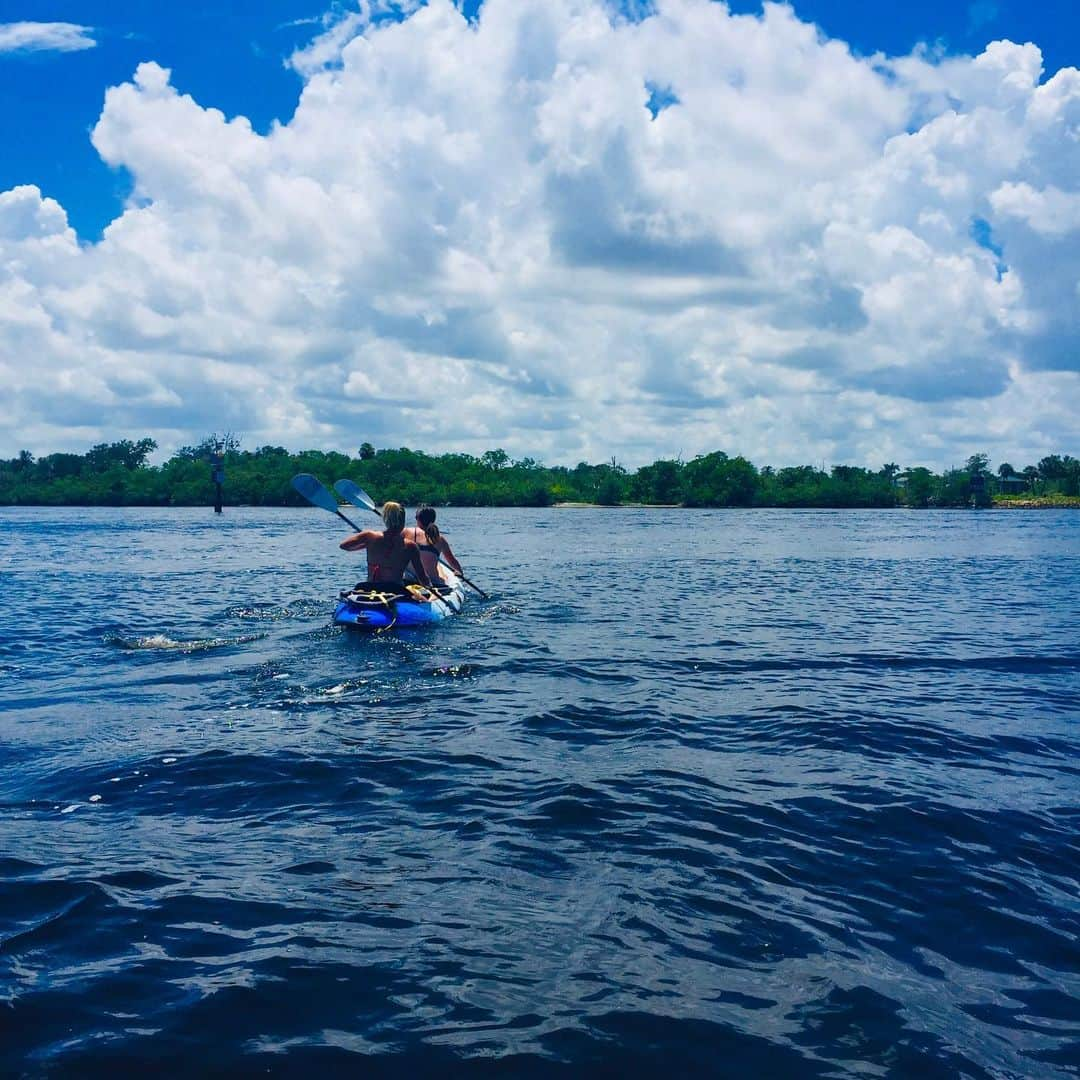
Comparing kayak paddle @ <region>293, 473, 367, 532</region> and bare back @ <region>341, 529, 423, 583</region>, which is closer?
bare back @ <region>341, 529, 423, 583</region>

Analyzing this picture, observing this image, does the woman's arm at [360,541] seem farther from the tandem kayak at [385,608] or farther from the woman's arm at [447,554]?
the woman's arm at [447,554]

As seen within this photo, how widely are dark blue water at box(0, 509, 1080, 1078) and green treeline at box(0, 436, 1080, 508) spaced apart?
128 metres

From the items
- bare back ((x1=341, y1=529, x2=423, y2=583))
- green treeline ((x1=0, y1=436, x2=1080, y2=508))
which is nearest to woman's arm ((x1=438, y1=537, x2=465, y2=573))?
bare back ((x1=341, y1=529, x2=423, y2=583))

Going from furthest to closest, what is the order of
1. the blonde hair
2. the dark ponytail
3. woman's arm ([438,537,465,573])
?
1. woman's arm ([438,537,465,573])
2. the dark ponytail
3. the blonde hair

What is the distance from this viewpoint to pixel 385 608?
15.9 meters

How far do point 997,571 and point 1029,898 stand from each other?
2930 centimetres

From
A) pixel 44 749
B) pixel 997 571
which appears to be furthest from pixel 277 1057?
pixel 997 571

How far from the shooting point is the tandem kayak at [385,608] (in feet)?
51.6

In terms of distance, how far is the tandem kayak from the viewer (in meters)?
15.7

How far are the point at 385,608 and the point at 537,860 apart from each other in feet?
33.1

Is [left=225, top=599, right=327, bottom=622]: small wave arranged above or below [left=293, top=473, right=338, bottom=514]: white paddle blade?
below

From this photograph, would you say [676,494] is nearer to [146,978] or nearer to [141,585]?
[141,585]

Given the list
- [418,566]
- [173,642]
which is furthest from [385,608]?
[173,642]

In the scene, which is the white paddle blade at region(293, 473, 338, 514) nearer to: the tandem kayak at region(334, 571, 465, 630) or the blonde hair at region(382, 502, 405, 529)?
the tandem kayak at region(334, 571, 465, 630)
